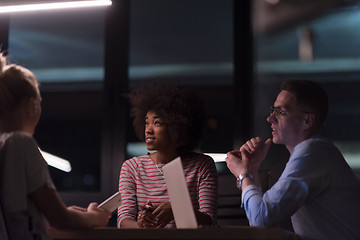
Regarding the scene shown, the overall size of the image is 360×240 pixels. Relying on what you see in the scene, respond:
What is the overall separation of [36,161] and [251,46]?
259cm

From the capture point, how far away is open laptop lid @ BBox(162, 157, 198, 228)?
1380 mm

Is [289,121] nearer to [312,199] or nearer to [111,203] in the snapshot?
[312,199]

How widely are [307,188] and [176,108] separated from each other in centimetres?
89

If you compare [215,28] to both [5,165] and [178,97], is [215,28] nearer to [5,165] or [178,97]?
[178,97]

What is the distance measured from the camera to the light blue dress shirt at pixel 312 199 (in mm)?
1803

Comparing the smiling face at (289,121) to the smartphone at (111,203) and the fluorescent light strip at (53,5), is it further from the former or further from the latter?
the fluorescent light strip at (53,5)

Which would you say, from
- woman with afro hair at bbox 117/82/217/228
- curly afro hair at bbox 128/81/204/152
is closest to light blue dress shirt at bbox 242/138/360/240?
woman with afro hair at bbox 117/82/217/228

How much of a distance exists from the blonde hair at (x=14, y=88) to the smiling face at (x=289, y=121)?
1.13m

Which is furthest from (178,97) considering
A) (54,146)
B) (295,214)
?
(54,146)

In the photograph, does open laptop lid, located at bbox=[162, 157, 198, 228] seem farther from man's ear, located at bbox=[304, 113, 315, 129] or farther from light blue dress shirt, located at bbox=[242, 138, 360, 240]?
man's ear, located at bbox=[304, 113, 315, 129]

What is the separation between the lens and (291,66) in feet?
27.0

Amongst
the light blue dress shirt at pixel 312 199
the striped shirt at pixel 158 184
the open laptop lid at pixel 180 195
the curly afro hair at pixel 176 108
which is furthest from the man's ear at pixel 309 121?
the open laptop lid at pixel 180 195

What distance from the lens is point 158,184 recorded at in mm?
2328

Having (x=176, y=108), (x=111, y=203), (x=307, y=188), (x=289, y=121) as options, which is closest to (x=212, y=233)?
(x=111, y=203)
